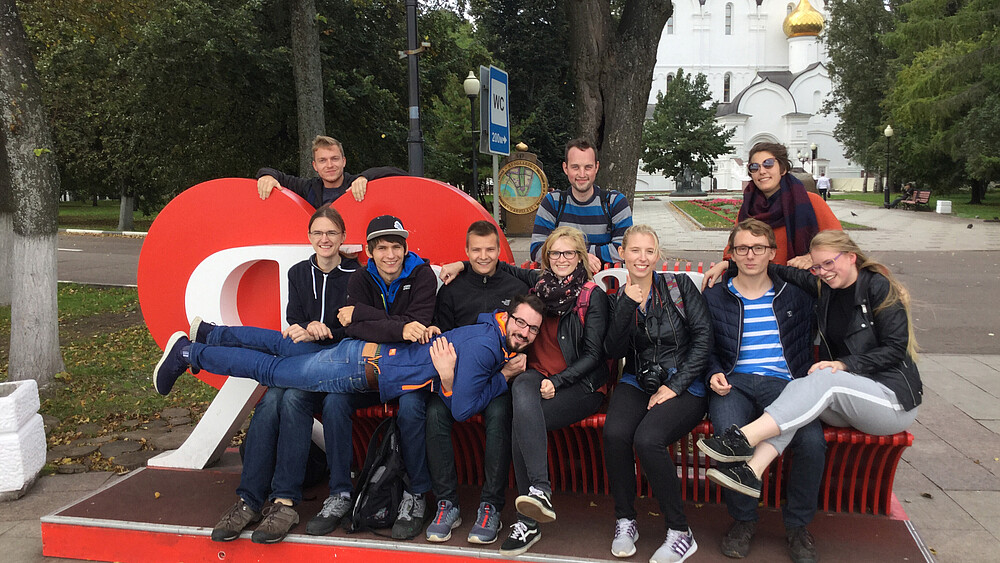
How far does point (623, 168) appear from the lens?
8234 millimetres

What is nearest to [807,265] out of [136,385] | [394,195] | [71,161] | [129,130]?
[394,195]

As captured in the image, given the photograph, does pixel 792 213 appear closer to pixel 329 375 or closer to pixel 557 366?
pixel 557 366

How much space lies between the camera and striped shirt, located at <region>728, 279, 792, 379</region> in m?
3.61

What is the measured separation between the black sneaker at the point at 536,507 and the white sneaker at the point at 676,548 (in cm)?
49

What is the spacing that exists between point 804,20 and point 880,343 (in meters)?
74.7

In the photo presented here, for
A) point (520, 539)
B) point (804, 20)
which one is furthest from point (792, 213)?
point (804, 20)

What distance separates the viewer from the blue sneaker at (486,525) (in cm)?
341

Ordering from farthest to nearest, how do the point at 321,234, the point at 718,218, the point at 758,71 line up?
the point at 758,71
the point at 718,218
the point at 321,234

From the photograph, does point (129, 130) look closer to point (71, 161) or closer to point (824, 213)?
point (71, 161)

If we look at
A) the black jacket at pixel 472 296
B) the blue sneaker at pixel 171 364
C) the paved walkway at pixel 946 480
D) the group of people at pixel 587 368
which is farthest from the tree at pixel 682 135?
the blue sneaker at pixel 171 364

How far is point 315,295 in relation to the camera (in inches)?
165

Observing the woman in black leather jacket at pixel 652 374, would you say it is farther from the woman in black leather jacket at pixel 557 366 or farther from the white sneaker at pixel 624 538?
the woman in black leather jacket at pixel 557 366

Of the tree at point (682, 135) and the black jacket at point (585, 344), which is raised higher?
the tree at point (682, 135)

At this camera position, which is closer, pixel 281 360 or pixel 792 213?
pixel 281 360
